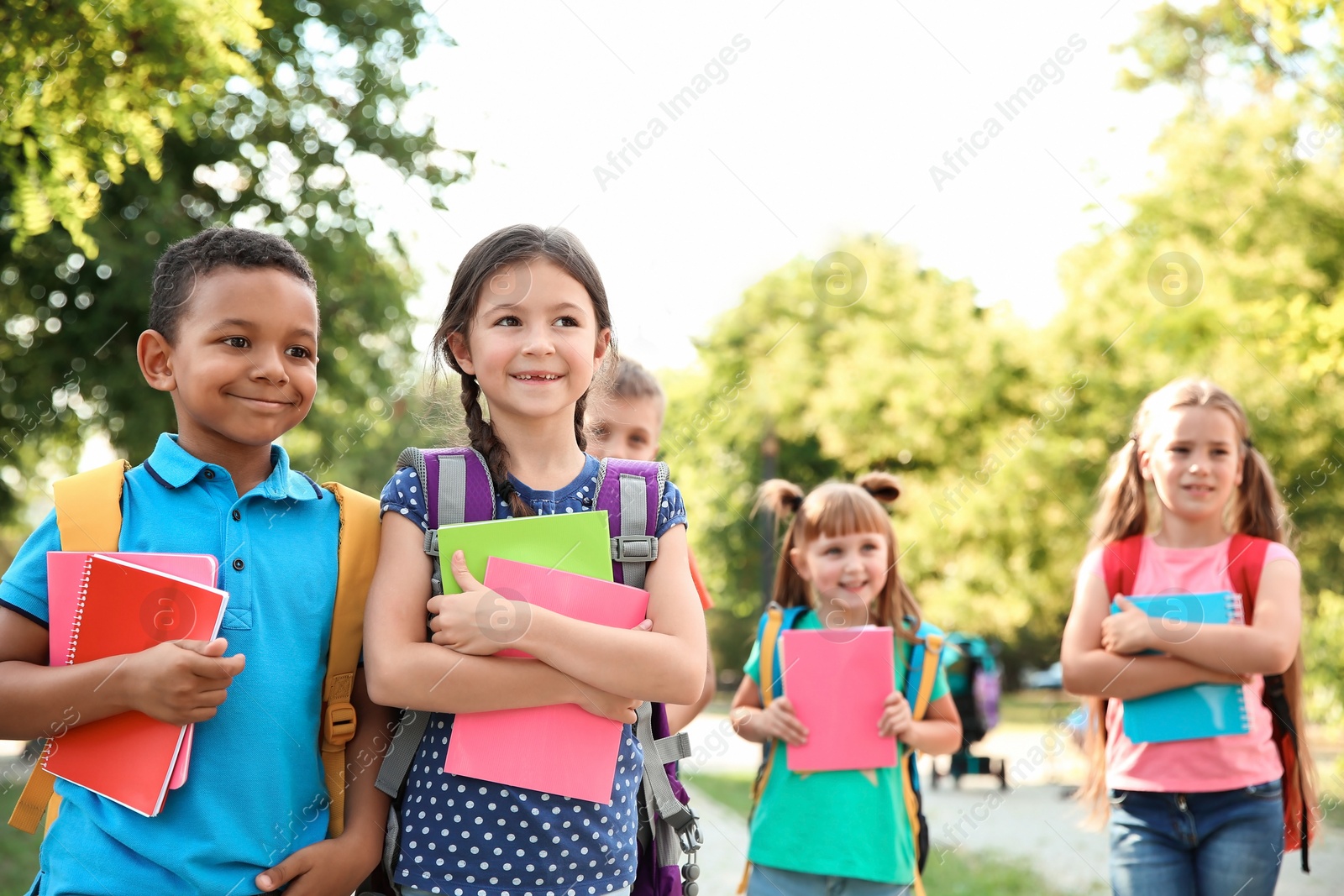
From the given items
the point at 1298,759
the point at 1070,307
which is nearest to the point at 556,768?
the point at 1298,759

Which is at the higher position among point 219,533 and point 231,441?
point 231,441

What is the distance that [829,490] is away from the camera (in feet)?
12.4

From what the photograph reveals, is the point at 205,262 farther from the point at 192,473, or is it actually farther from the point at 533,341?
the point at 533,341

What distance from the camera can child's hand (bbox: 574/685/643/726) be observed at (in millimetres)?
2041

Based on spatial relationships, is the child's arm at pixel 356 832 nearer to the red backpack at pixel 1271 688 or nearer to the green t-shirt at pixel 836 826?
the green t-shirt at pixel 836 826

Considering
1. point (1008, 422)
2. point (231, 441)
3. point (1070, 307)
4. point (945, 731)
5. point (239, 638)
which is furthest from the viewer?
point (1008, 422)

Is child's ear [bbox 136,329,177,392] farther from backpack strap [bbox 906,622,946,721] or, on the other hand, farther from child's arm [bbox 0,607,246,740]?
backpack strap [bbox 906,622,946,721]

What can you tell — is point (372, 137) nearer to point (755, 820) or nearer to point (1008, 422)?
point (755, 820)

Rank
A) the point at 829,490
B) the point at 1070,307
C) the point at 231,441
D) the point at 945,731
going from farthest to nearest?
the point at 1070,307 < the point at 829,490 < the point at 945,731 < the point at 231,441

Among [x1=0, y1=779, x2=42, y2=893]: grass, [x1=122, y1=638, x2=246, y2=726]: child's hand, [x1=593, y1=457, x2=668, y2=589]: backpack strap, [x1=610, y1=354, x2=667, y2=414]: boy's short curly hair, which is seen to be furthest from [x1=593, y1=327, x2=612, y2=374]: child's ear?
[x1=0, y1=779, x2=42, y2=893]: grass

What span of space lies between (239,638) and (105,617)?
0.22m

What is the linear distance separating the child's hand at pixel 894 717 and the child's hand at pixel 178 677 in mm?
1990

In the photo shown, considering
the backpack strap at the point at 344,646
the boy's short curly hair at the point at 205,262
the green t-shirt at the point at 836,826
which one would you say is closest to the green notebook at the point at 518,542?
the backpack strap at the point at 344,646

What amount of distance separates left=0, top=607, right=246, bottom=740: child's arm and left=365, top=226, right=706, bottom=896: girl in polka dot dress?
268 millimetres
